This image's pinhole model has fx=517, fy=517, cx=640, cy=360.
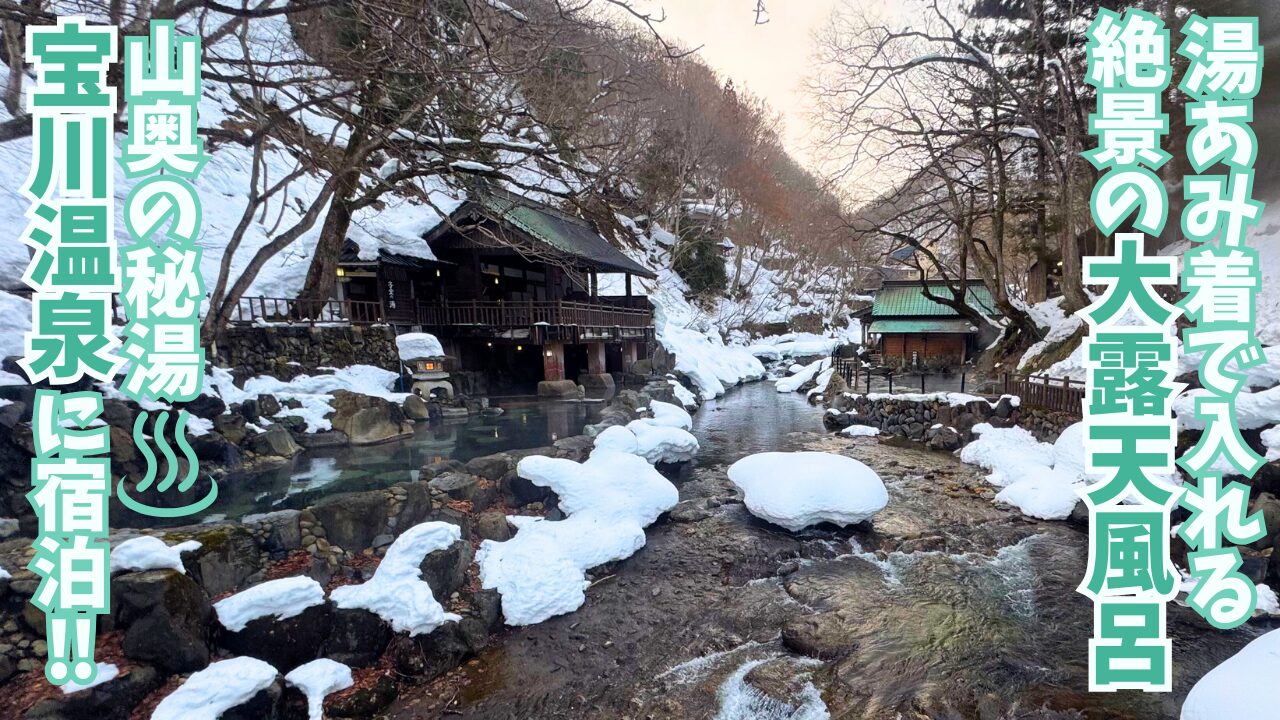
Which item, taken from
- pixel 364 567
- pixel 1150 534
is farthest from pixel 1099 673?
pixel 364 567

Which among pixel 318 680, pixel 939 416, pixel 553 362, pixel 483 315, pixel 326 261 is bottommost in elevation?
pixel 318 680

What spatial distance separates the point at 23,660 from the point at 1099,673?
8.64m

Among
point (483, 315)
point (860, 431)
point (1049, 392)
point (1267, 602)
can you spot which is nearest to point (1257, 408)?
point (1267, 602)

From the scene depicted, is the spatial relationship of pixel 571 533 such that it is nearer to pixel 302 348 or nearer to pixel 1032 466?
pixel 1032 466

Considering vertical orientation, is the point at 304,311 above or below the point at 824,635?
above

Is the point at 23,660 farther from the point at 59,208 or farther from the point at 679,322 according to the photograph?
the point at 679,322

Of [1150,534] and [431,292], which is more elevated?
[431,292]

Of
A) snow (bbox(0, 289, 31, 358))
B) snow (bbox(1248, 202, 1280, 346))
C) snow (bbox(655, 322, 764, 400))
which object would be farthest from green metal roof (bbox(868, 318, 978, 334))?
snow (bbox(0, 289, 31, 358))

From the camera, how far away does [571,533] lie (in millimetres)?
7160

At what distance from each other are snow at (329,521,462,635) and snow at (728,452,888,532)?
506 cm

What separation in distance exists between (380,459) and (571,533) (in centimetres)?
491

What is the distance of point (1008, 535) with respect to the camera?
26.4 ft

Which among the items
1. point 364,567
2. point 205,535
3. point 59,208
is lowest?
point 364,567

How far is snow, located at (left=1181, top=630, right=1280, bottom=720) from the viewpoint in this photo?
11.0 ft
